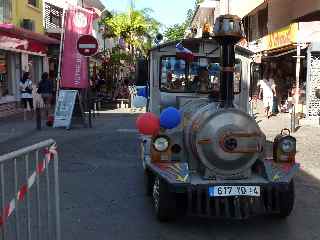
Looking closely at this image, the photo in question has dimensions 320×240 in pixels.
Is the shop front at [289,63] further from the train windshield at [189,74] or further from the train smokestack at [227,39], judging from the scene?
the train smokestack at [227,39]

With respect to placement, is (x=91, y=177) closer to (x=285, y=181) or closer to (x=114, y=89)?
(x=285, y=181)

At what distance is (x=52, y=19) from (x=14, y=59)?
754 centimetres

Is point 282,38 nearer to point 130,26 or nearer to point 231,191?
point 231,191

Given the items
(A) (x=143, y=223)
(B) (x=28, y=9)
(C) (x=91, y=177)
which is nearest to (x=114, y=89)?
(B) (x=28, y=9)

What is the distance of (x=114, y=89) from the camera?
30062 millimetres

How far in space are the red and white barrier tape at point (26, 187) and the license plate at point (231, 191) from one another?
1.79 meters

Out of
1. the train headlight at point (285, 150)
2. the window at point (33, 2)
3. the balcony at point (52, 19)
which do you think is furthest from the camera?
the balcony at point (52, 19)

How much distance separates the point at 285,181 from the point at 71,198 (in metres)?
3.08

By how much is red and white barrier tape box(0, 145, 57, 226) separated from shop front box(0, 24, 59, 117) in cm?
1451

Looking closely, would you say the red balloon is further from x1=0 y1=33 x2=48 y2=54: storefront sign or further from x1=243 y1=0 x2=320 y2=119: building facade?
x1=0 y1=33 x2=48 y2=54: storefront sign

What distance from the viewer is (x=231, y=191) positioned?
5.53m

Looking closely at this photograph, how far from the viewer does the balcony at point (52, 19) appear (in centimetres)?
2734

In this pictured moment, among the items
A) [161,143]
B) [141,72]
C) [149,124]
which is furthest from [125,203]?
[141,72]

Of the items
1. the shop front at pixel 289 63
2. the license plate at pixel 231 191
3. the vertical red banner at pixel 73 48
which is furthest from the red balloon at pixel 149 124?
the vertical red banner at pixel 73 48
